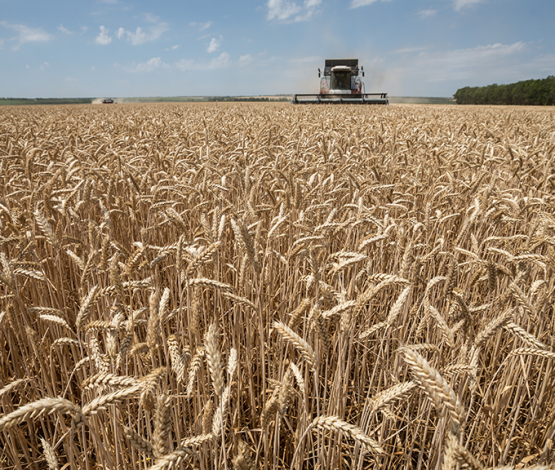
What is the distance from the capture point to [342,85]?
81.6ft

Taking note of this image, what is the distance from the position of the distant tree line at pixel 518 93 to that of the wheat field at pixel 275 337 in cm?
4655

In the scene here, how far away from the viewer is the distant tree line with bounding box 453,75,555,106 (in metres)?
38.9

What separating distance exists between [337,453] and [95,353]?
3.46 feet

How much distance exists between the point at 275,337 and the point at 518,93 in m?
54.3

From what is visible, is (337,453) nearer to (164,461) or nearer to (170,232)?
(164,461)

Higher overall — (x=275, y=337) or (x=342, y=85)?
(x=342, y=85)

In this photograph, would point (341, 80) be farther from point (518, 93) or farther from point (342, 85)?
point (518, 93)

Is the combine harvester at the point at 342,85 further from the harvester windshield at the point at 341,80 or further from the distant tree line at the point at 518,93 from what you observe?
the distant tree line at the point at 518,93

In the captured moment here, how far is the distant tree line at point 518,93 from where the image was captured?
3895 cm

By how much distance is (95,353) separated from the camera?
3.98 feet

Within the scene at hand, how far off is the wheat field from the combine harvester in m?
20.2

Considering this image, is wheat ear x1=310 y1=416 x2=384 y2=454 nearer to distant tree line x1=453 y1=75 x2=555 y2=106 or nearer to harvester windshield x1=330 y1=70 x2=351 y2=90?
harvester windshield x1=330 y1=70 x2=351 y2=90

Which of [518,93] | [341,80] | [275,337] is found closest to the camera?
[275,337]

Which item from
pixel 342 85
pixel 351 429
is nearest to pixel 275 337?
pixel 351 429
